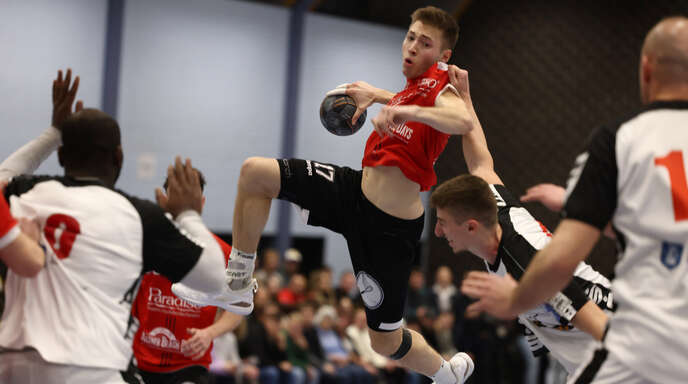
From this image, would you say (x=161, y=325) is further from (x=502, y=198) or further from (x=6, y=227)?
(x=502, y=198)

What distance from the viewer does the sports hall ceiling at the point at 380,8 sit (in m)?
14.5

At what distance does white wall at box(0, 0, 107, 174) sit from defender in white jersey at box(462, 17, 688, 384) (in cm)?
1040

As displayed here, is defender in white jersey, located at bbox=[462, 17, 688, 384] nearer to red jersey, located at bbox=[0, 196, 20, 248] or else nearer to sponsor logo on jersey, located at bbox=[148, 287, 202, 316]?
red jersey, located at bbox=[0, 196, 20, 248]

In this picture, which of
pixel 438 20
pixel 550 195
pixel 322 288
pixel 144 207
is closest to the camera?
pixel 144 207

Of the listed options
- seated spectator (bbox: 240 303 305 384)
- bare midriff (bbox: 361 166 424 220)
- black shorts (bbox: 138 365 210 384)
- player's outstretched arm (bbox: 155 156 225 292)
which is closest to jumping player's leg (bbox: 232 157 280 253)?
bare midriff (bbox: 361 166 424 220)

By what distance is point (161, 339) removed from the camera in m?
4.39

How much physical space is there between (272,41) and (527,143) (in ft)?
18.1

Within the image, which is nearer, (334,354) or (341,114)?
(341,114)

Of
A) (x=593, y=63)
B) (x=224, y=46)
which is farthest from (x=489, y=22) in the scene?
(x=224, y=46)

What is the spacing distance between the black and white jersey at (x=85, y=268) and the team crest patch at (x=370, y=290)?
5.37 ft

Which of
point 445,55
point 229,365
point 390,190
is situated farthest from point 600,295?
point 229,365

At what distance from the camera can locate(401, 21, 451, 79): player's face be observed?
13.5 feet

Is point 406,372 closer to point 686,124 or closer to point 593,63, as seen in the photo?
point 593,63

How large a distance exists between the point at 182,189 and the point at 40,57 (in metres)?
10.2
